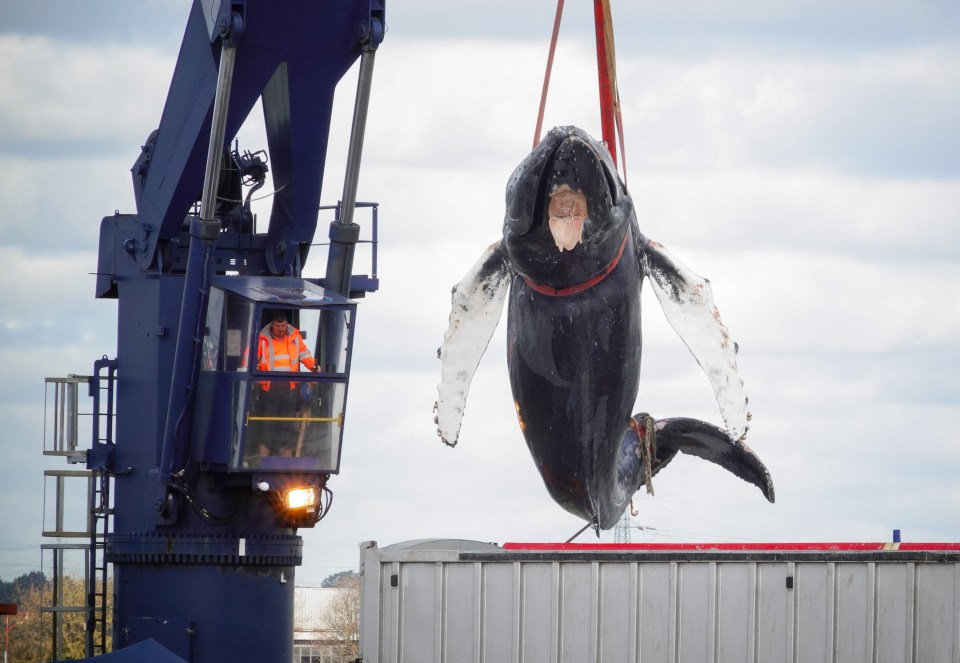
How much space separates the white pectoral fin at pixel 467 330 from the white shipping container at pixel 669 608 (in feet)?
7.46

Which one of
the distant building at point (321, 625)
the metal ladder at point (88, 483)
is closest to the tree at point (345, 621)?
the distant building at point (321, 625)

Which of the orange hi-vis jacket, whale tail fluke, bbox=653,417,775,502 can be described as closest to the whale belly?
whale tail fluke, bbox=653,417,775,502

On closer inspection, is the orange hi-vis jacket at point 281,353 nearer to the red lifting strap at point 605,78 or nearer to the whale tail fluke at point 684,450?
the whale tail fluke at point 684,450

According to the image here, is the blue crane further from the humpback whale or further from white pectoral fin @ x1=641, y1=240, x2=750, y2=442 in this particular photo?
white pectoral fin @ x1=641, y1=240, x2=750, y2=442

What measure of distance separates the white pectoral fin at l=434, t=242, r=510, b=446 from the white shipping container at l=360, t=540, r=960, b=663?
7.46 ft

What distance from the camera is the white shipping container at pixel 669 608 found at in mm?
17203

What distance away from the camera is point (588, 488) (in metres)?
15.4

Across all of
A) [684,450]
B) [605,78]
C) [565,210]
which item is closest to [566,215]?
[565,210]

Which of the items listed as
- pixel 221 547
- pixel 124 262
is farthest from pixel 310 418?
pixel 124 262

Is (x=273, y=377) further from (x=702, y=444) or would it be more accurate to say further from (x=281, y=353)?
(x=702, y=444)

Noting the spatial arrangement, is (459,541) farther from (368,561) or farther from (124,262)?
(124,262)

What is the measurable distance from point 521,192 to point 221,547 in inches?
464

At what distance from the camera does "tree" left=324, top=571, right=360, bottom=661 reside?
65.5 metres

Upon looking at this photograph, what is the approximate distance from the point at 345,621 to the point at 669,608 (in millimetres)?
66597
